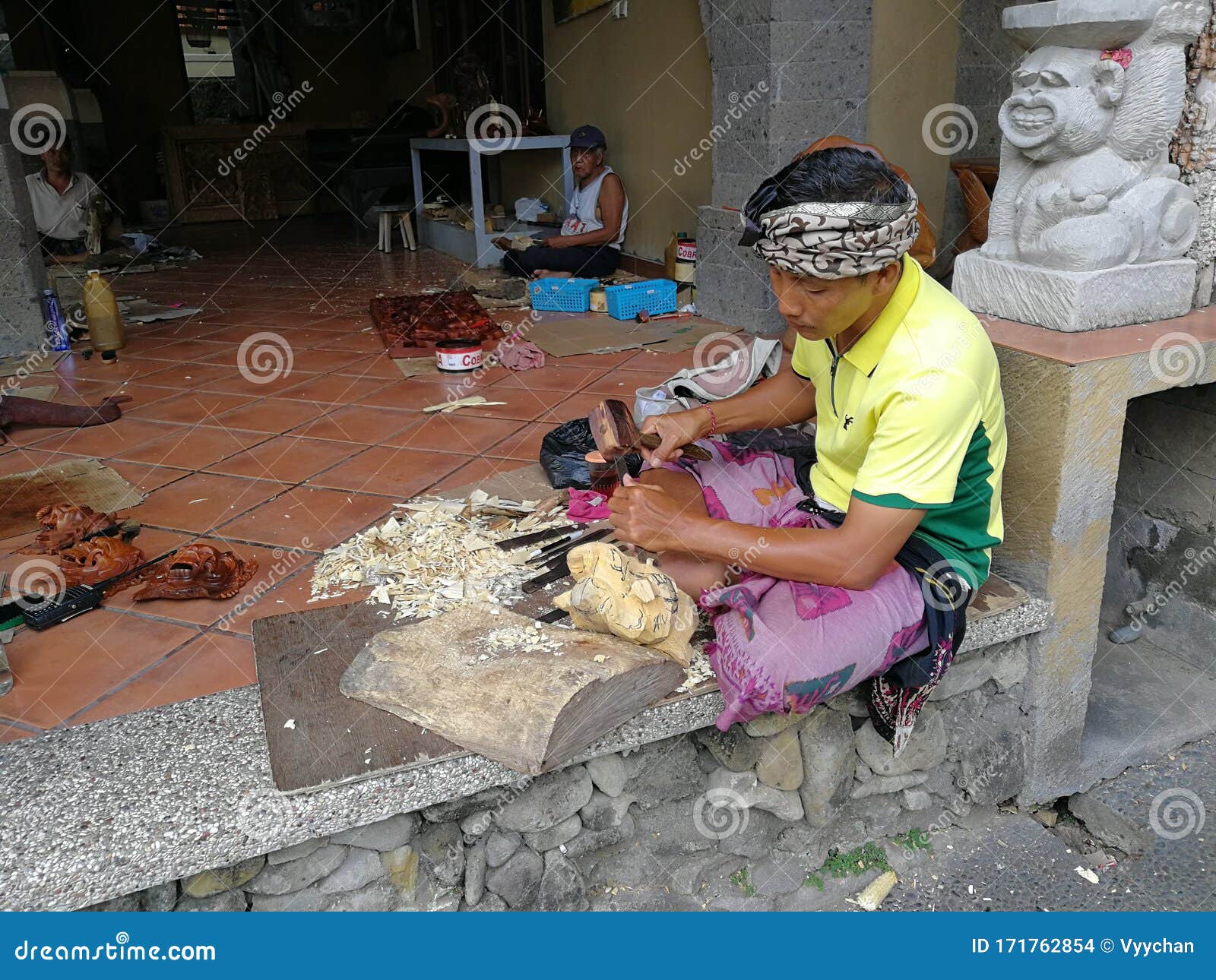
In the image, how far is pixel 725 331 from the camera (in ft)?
18.5

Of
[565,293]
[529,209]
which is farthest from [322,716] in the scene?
[529,209]

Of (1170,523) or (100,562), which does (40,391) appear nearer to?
(100,562)

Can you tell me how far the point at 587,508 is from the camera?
2943 millimetres

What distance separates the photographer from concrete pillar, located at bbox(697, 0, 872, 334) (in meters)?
4.95

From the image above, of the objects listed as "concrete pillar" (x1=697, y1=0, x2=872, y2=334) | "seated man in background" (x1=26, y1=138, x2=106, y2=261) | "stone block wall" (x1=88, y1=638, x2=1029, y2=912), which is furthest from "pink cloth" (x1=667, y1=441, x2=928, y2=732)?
"seated man in background" (x1=26, y1=138, x2=106, y2=261)

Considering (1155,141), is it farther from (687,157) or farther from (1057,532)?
(687,157)

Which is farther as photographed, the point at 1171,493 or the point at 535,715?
the point at 1171,493

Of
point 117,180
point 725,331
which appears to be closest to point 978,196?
point 725,331

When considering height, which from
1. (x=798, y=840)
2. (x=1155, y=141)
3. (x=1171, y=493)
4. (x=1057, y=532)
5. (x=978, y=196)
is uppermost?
(x=1155, y=141)

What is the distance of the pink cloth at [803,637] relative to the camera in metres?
1.91

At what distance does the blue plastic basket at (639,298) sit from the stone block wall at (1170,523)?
3311mm

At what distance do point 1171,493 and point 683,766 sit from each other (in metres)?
1.92

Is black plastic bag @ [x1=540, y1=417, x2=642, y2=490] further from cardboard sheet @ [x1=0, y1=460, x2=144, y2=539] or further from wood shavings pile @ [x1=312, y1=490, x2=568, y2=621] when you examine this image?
cardboard sheet @ [x1=0, y1=460, x2=144, y2=539]

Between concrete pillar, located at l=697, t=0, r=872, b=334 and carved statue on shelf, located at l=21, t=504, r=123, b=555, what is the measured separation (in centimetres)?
361
